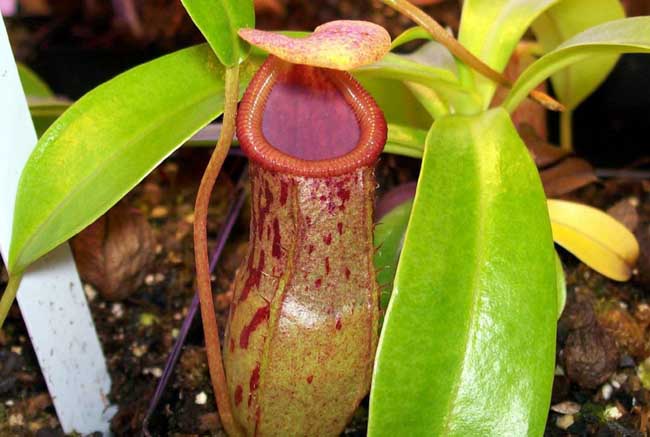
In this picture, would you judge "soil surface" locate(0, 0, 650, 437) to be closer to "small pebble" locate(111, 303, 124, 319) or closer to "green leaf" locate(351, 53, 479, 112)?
"small pebble" locate(111, 303, 124, 319)

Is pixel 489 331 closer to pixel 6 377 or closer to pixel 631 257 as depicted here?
pixel 631 257

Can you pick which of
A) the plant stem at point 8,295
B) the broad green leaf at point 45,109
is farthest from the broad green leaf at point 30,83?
the plant stem at point 8,295

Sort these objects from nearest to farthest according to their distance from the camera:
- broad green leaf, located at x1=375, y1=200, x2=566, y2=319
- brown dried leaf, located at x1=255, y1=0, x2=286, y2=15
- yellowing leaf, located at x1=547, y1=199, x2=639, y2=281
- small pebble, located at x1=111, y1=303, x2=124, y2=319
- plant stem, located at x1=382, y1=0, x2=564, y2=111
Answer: plant stem, located at x1=382, y1=0, x2=564, y2=111, broad green leaf, located at x1=375, y1=200, x2=566, y2=319, yellowing leaf, located at x1=547, y1=199, x2=639, y2=281, small pebble, located at x1=111, y1=303, x2=124, y2=319, brown dried leaf, located at x1=255, y1=0, x2=286, y2=15

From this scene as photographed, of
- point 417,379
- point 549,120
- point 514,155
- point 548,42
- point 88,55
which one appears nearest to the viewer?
point 417,379

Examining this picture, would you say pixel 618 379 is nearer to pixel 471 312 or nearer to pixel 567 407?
pixel 567 407

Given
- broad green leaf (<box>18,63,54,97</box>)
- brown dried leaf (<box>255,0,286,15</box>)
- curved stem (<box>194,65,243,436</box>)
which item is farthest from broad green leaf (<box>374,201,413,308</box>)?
brown dried leaf (<box>255,0,286,15</box>)

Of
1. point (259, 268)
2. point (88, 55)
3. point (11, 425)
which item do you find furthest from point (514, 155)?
point (88, 55)
